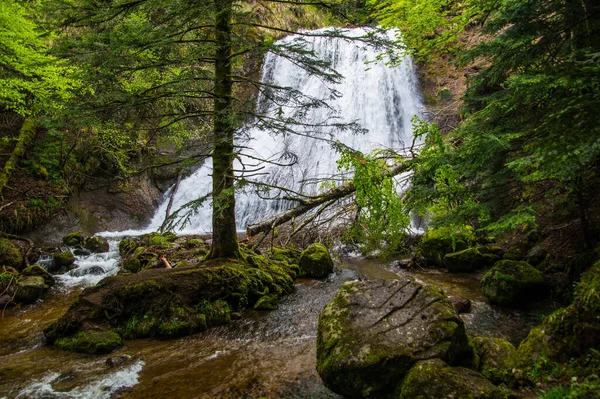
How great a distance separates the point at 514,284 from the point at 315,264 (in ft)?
A: 14.9

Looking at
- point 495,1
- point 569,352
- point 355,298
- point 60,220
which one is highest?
point 495,1

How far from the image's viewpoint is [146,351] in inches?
205

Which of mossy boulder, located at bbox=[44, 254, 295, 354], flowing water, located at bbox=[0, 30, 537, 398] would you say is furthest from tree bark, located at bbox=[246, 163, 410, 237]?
mossy boulder, located at bbox=[44, 254, 295, 354]

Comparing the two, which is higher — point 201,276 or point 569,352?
point 201,276

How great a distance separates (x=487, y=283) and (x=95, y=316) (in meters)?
7.48

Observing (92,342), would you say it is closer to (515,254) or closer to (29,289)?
(29,289)

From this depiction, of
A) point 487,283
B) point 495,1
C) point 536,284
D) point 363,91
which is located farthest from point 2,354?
point 363,91

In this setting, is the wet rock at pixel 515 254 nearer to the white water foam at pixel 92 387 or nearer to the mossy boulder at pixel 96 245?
the white water foam at pixel 92 387

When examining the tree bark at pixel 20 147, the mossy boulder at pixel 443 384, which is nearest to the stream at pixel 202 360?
the mossy boulder at pixel 443 384

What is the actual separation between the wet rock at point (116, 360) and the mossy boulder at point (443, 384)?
3.80 meters

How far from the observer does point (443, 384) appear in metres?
3.10

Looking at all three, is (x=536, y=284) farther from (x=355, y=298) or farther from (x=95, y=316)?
(x=95, y=316)

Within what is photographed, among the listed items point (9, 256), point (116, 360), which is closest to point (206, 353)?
point (116, 360)

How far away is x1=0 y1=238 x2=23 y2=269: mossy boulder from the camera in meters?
9.38
